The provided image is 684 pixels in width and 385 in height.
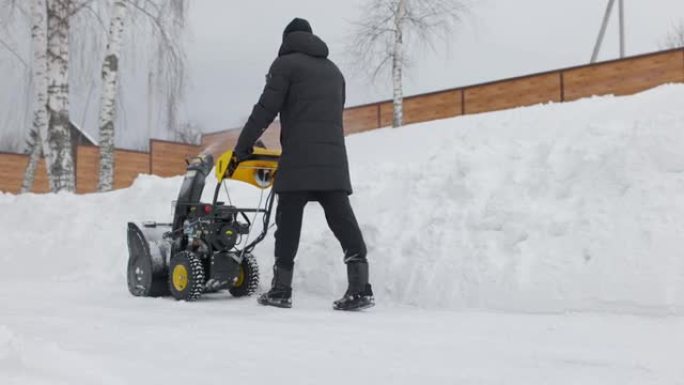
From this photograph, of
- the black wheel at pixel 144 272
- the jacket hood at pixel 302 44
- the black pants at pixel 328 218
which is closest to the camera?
the black pants at pixel 328 218

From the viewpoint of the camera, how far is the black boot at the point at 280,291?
4.54 metres

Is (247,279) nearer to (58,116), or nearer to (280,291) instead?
(280,291)

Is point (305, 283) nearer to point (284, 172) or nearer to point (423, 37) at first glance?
point (284, 172)

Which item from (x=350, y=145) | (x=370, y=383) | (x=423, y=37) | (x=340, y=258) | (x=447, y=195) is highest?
(x=423, y=37)

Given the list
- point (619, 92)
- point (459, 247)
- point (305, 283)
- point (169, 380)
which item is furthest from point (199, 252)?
point (619, 92)

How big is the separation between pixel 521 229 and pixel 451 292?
65 centimetres

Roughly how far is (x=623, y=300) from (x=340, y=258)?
2.14 metres

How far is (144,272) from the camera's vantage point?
5.20 meters

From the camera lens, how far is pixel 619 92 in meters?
16.3

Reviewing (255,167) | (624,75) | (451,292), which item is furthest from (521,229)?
(624,75)

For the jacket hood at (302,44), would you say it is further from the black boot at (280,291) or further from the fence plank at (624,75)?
the fence plank at (624,75)

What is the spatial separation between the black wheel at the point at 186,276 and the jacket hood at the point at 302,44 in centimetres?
158

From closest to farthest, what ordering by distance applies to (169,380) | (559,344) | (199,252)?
(169,380), (559,344), (199,252)

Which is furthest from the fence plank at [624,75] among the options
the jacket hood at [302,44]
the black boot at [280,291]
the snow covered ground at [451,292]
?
the black boot at [280,291]
